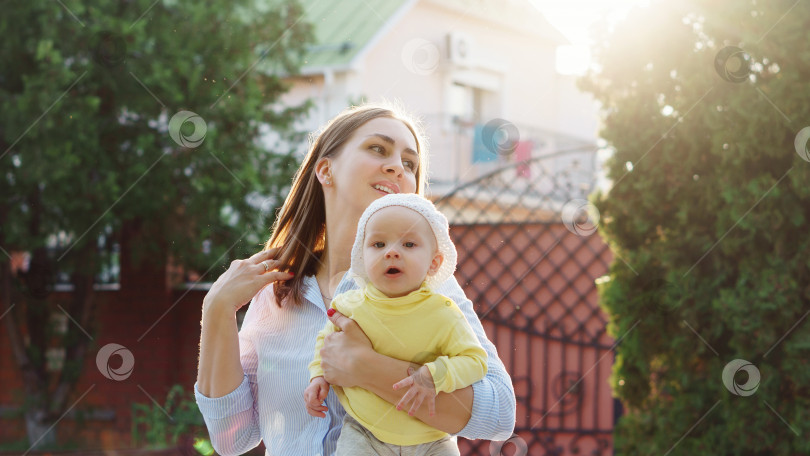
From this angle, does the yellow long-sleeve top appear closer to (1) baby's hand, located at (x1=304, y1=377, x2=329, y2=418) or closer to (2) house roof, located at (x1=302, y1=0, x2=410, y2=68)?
(1) baby's hand, located at (x1=304, y1=377, x2=329, y2=418)

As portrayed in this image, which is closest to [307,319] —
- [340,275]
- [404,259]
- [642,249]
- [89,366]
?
[340,275]

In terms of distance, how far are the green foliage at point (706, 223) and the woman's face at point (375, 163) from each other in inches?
83.9

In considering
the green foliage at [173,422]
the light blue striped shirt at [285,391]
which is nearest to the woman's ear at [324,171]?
the light blue striped shirt at [285,391]

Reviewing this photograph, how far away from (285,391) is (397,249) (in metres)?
0.53

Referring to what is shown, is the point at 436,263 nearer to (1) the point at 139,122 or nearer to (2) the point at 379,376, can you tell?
(2) the point at 379,376

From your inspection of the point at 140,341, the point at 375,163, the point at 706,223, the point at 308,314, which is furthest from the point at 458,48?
the point at 308,314

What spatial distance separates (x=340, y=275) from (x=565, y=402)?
426 cm

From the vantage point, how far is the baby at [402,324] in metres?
1.74

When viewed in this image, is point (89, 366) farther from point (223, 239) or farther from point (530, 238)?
point (530, 238)

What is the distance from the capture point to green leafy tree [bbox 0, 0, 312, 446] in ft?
20.2

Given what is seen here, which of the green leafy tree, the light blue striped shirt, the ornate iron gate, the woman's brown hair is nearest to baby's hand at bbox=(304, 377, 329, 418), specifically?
the light blue striped shirt

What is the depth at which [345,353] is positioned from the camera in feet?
5.71

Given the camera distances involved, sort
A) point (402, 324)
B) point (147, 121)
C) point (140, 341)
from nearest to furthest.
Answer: point (402, 324)
point (147, 121)
point (140, 341)

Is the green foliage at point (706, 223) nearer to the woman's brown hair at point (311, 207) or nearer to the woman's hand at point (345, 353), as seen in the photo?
the woman's brown hair at point (311, 207)
